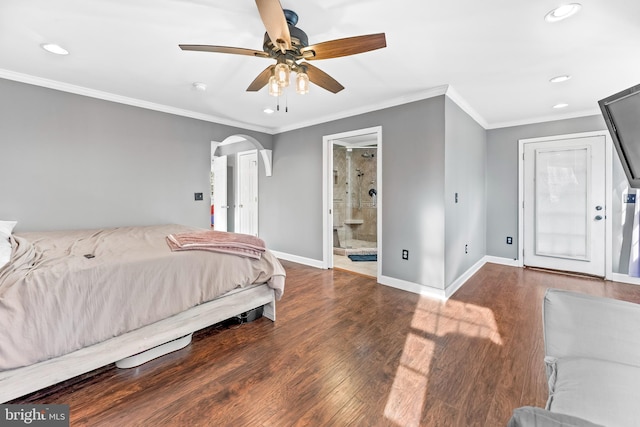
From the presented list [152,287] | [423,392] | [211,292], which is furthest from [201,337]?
[423,392]

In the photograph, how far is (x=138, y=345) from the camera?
5.77 feet

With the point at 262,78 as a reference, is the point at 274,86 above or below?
below

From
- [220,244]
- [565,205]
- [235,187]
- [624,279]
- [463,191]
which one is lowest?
[624,279]

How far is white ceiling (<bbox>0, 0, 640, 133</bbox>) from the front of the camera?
174cm

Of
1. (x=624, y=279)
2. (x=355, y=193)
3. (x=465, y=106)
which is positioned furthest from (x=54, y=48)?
(x=624, y=279)

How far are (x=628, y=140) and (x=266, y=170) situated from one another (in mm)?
4382

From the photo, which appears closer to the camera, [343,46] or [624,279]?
[343,46]

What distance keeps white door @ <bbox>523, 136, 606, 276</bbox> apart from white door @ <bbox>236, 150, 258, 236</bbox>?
15.2ft

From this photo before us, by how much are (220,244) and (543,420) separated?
206 centimetres

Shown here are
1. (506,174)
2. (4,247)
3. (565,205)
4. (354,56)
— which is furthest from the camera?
(506,174)

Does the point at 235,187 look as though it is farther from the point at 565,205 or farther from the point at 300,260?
the point at 565,205

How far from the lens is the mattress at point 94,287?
136 centimetres

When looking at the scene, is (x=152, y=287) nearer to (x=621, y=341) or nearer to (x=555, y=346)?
(x=555, y=346)

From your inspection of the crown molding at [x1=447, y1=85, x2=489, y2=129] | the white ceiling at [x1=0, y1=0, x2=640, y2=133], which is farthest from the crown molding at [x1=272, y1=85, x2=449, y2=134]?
the crown molding at [x1=447, y1=85, x2=489, y2=129]
